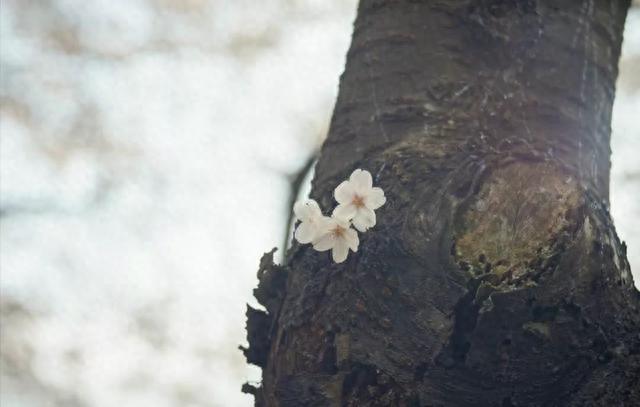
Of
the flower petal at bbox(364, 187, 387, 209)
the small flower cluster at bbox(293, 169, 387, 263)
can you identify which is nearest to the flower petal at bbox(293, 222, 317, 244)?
the small flower cluster at bbox(293, 169, 387, 263)

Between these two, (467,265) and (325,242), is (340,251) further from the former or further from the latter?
(467,265)

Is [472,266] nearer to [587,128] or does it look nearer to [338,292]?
[338,292]

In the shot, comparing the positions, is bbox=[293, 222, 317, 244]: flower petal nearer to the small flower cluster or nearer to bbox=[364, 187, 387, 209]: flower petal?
the small flower cluster

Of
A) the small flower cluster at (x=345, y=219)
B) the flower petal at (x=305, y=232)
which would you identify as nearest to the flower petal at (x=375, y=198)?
the small flower cluster at (x=345, y=219)

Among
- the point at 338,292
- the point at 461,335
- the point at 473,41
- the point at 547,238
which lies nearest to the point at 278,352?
the point at 338,292

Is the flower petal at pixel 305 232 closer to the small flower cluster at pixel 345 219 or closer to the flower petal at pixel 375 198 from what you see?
the small flower cluster at pixel 345 219

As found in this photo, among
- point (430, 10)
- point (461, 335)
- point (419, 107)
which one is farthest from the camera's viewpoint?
point (430, 10)
